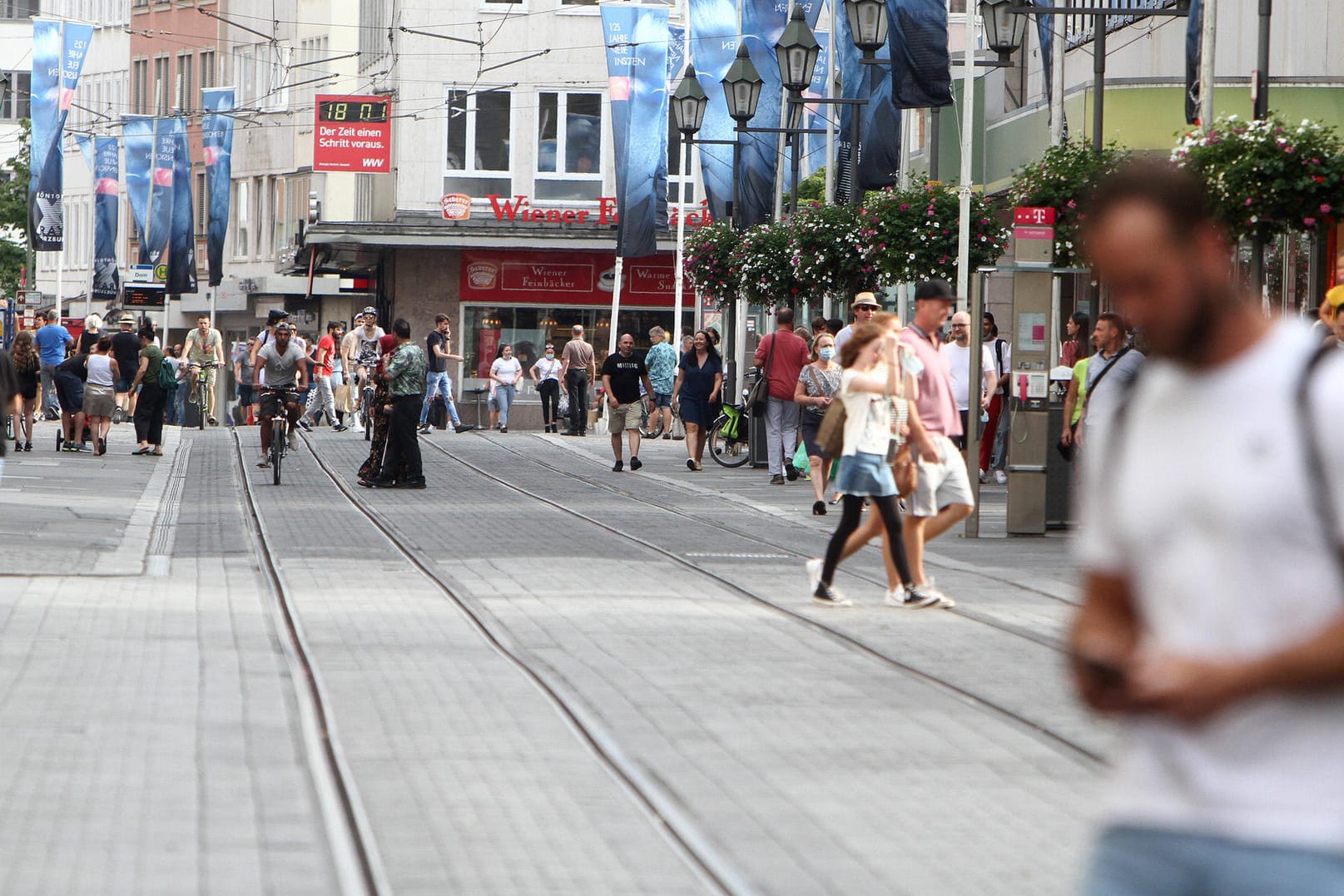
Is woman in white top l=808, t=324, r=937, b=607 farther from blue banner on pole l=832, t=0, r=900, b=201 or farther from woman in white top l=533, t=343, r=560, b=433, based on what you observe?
woman in white top l=533, t=343, r=560, b=433

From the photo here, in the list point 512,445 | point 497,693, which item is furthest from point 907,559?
point 512,445

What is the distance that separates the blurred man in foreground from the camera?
2.70 metres

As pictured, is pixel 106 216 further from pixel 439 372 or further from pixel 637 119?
pixel 439 372

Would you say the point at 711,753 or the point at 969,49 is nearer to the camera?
the point at 711,753

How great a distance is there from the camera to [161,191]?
51.0m

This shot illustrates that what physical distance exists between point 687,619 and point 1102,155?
9.68m

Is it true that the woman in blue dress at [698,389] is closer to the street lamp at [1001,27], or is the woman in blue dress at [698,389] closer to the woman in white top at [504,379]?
the street lamp at [1001,27]

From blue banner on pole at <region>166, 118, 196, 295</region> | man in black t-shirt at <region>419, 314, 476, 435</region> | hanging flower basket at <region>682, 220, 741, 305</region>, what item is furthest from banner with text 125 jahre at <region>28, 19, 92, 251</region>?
hanging flower basket at <region>682, 220, 741, 305</region>

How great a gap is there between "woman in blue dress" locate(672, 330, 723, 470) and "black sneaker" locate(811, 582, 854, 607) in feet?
48.0

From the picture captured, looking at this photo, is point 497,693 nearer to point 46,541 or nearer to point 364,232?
point 46,541

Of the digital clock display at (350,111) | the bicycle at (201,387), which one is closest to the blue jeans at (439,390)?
the bicycle at (201,387)

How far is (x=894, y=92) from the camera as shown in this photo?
2375 centimetres

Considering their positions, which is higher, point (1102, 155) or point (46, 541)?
point (1102, 155)

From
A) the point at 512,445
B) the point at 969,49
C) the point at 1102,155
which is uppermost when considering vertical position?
the point at 969,49
